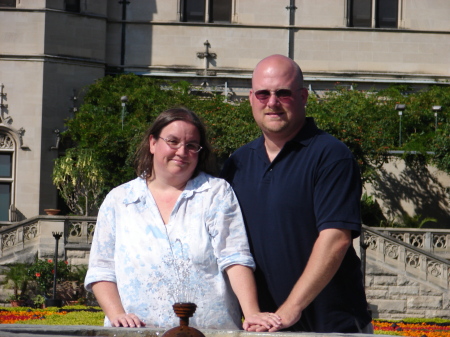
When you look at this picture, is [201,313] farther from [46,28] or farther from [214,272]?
[46,28]

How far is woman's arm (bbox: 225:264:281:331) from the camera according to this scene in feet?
15.4

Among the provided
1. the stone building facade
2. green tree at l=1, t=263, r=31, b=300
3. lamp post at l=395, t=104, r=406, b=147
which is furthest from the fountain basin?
the stone building facade

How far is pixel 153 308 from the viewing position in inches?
197

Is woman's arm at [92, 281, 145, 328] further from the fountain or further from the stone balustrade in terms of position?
the stone balustrade

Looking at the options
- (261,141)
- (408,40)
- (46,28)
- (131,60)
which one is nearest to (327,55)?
(408,40)

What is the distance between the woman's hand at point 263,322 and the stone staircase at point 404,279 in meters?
17.5

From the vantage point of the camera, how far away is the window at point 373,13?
31.7 m

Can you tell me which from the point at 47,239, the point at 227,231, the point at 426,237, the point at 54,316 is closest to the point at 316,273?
the point at 227,231

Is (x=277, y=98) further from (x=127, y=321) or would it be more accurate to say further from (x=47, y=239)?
(x=47, y=239)

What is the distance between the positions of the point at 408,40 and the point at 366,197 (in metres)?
7.41

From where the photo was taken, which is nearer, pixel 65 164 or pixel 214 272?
pixel 214 272

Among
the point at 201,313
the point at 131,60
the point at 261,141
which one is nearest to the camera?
the point at 201,313

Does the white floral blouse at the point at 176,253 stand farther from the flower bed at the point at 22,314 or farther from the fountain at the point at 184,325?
the flower bed at the point at 22,314

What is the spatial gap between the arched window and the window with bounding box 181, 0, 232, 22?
714 cm
